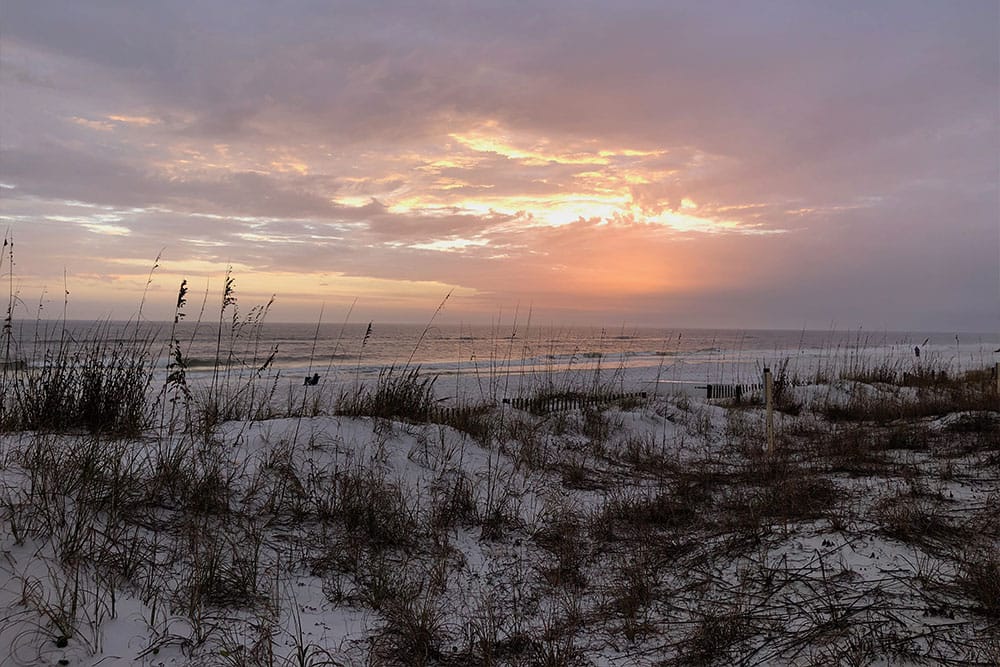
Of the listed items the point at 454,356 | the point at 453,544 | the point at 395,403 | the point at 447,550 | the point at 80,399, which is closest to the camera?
the point at 447,550

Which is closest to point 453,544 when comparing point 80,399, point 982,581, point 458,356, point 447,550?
point 447,550

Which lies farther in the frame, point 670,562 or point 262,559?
point 670,562

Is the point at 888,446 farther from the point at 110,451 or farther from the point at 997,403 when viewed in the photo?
the point at 110,451

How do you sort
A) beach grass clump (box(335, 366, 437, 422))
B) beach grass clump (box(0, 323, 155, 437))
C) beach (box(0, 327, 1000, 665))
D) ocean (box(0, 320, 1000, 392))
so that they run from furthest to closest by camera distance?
ocean (box(0, 320, 1000, 392)) < beach grass clump (box(335, 366, 437, 422)) < beach grass clump (box(0, 323, 155, 437)) < beach (box(0, 327, 1000, 665))

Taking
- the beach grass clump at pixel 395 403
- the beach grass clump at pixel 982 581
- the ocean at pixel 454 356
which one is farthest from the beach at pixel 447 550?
the ocean at pixel 454 356

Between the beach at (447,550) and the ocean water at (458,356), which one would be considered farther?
the ocean water at (458,356)

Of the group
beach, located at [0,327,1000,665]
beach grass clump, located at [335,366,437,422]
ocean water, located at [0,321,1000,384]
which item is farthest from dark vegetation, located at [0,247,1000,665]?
ocean water, located at [0,321,1000,384]

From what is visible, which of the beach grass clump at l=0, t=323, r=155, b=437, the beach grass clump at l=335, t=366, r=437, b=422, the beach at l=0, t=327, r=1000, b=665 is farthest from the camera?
the beach grass clump at l=335, t=366, r=437, b=422

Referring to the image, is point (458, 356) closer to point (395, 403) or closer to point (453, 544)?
point (395, 403)

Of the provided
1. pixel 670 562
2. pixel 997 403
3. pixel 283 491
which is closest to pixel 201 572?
pixel 283 491

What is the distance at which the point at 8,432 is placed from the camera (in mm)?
4438

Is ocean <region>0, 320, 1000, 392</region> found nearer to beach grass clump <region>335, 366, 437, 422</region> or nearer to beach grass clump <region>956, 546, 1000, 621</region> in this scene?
beach grass clump <region>335, 366, 437, 422</region>

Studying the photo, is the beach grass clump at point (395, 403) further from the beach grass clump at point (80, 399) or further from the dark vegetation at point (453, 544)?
the beach grass clump at point (80, 399)

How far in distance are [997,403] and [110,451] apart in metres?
13.6
